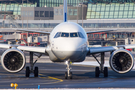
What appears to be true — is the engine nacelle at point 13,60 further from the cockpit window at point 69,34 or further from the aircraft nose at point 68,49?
the aircraft nose at point 68,49

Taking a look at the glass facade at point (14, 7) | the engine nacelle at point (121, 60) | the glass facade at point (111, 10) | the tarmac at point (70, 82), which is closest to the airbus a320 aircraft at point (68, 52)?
the engine nacelle at point (121, 60)

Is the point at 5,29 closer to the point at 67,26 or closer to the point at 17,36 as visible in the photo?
the point at 17,36

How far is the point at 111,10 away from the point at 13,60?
102m

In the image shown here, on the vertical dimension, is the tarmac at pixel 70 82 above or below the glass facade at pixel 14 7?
below

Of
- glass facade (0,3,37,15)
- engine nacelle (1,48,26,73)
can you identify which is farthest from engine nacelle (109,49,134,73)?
glass facade (0,3,37,15)

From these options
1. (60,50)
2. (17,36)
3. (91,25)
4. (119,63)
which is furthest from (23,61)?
(91,25)

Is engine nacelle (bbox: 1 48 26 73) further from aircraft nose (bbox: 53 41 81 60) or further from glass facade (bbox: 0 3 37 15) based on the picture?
glass facade (bbox: 0 3 37 15)

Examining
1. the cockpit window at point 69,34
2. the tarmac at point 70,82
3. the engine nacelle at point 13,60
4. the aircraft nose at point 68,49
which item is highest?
the cockpit window at point 69,34

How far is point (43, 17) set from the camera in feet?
401

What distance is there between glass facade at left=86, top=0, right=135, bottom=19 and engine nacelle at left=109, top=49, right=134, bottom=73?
98.5 m

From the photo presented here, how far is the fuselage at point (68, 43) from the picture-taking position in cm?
2048

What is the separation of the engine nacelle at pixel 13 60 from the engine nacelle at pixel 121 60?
676 centimetres

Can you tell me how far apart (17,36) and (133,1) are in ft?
181

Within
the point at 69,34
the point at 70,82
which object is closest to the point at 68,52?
the point at 69,34
